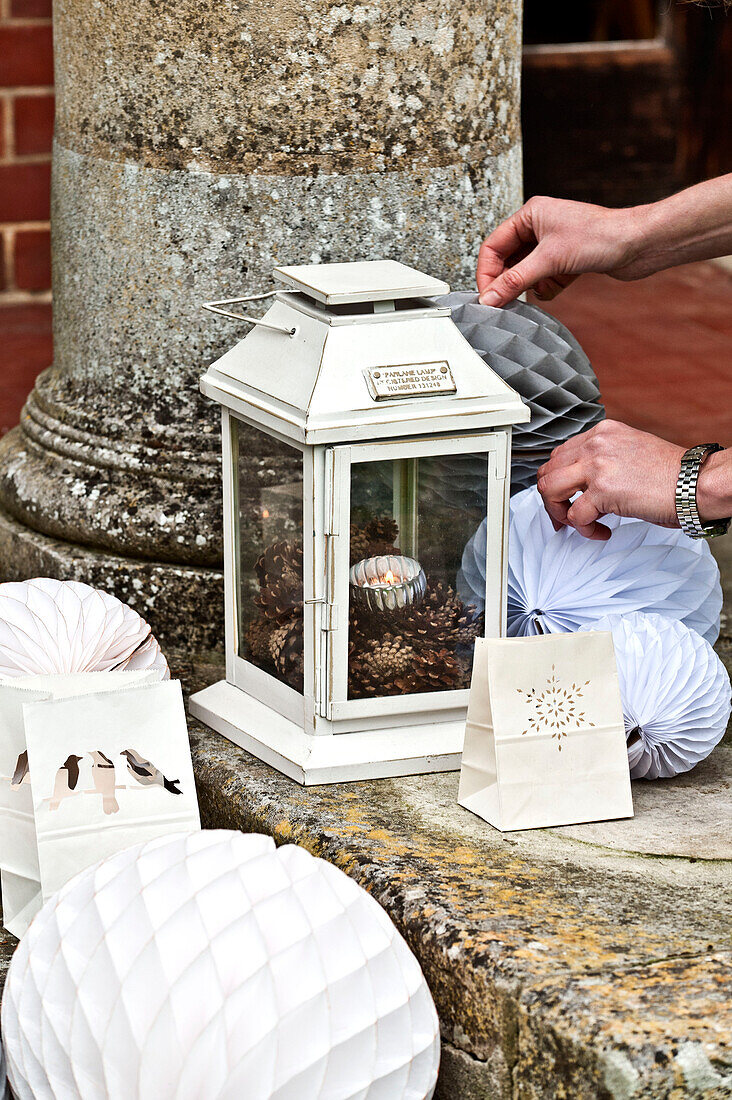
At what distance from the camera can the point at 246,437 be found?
5.51 ft

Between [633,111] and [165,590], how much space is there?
503cm

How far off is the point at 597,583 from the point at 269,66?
861mm

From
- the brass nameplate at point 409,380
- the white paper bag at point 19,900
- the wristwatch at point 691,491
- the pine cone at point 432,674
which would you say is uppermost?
the brass nameplate at point 409,380

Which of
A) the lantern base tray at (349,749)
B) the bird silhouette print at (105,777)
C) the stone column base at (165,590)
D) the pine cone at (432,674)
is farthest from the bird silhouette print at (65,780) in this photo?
the stone column base at (165,590)

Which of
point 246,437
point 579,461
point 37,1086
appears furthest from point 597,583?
point 37,1086

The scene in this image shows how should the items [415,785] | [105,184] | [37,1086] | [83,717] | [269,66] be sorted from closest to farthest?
1. [37,1086]
2. [83,717]
3. [415,785]
4. [269,66]
5. [105,184]

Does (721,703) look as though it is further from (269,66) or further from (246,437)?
(269,66)

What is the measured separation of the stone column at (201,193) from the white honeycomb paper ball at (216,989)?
0.86 metres

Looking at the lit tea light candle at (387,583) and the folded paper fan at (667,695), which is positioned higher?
the lit tea light candle at (387,583)

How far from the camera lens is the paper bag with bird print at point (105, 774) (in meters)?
1.46

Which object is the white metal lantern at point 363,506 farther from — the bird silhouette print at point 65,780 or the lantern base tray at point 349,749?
the bird silhouette print at point 65,780

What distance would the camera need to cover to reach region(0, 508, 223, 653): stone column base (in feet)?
6.78

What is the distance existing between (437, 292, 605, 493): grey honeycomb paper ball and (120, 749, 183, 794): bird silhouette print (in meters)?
0.68

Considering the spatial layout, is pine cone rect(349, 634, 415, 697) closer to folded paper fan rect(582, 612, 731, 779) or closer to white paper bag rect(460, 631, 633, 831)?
white paper bag rect(460, 631, 633, 831)
